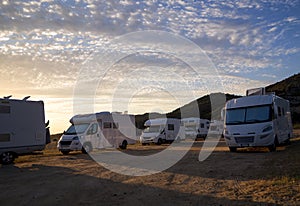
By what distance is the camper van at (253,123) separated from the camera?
642 inches

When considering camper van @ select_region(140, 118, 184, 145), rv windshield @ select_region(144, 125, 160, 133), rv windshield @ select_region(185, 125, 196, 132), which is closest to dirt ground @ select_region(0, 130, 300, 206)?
camper van @ select_region(140, 118, 184, 145)

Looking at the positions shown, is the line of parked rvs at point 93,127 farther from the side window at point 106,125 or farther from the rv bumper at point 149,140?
the rv bumper at point 149,140

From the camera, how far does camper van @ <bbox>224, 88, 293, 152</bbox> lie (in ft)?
53.5

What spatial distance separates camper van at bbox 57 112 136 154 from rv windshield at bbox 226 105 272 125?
899cm

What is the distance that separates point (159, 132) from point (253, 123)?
48.2 feet

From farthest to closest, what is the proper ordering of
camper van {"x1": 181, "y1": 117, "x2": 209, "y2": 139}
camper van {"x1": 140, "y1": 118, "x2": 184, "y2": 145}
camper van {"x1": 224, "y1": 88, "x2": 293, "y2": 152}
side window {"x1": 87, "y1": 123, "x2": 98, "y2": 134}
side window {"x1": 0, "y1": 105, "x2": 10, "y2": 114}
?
camper van {"x1": 181, "y1": 117, "x2": 209, "y2": 139} → camper van {"x1": 140, "y1": 118, "x2": 184, "y2": 145} → side window {"x1": 87, "y1": 123, "x2": 98, "y2": 134} → camper van {"x1": 224, "y1": 88, "x2": 293, "y2": 152} → side window {"x1": 0, "y1": 105, "x2": 10, "y2": 114}

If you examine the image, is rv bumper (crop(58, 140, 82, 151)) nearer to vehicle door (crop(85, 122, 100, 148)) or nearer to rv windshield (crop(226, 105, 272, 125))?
vehicle door (crop(85, 122, 100, 148))

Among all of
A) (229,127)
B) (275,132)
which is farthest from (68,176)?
(275,132)

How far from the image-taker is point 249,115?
56.3 ft

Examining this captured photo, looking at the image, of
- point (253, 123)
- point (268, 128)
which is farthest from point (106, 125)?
point (268, 128)

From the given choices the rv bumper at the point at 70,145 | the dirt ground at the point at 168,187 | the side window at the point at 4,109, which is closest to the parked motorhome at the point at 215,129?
the rv bumper at the point at 70,145

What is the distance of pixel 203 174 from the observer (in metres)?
10.3

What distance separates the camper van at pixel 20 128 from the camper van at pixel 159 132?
43.4ft

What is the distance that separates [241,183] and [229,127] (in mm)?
9028
